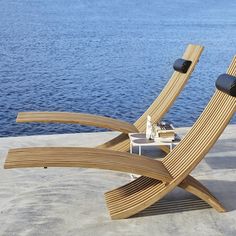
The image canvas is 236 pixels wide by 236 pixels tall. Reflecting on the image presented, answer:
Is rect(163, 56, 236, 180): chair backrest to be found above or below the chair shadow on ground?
above

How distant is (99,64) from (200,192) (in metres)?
14.9

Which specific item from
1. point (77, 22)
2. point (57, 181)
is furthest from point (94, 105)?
point (77, 22)

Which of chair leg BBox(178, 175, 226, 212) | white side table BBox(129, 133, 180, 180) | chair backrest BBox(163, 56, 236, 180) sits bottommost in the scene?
white side table BBox(129, 133, 180, 180)

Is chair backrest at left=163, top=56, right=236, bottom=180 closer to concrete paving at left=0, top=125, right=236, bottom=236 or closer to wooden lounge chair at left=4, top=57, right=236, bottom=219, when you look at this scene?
wooden lounge chair at left=4, top=57, right=236, bottom=219

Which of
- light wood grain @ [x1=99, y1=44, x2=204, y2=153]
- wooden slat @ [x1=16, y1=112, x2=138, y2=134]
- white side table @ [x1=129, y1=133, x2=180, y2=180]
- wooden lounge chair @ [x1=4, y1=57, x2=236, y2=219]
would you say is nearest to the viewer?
wooden lounge chair @ [x1=4, y1=57, x2=236, y2=219]

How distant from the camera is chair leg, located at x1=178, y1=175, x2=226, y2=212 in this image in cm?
528

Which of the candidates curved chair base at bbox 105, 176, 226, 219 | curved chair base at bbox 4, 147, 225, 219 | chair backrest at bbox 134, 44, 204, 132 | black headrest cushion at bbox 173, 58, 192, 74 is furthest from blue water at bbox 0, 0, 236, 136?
curved chair base at bbox 4, 147, 225, 219

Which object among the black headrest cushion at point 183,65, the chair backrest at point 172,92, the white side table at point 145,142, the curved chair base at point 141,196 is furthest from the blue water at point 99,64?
the curved chair base at point 141,196

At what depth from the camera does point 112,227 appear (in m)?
5.08

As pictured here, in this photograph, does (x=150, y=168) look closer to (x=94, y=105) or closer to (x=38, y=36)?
(x=94, y=105)

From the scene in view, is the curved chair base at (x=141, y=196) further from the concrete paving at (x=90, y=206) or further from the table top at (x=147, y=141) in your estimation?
the table top at (x=147, y=141)

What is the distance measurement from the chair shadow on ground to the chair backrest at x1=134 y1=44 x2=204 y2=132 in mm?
1378

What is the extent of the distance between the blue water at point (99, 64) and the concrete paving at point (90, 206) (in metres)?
4.44

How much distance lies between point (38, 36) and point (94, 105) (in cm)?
1522
